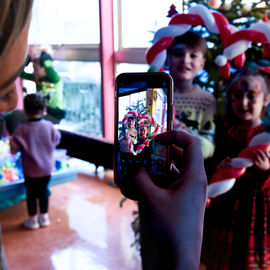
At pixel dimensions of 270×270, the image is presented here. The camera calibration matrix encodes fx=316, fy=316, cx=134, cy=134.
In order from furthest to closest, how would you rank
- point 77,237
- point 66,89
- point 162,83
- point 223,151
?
1. point 77,237
2. point 223,151
3. point 66,89
4. point 162,83

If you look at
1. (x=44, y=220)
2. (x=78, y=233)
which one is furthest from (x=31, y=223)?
(x=78, y=233)

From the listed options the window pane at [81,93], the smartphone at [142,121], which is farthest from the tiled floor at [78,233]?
the smartphone at [142,121]

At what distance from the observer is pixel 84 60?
1.82ft

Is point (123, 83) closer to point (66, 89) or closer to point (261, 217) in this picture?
point (66, 89)

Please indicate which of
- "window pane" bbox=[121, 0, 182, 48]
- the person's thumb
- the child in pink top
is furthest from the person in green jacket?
the child in pink top

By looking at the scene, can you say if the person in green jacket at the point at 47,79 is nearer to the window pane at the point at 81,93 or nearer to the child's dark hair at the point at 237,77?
the window pane at the point at 81,93

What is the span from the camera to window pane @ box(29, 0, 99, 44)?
36 cm

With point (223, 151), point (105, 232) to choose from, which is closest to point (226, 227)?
point (223, 151)

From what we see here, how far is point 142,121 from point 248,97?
703 millimetres

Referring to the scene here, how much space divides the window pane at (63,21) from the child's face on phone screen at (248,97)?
0.56 metres

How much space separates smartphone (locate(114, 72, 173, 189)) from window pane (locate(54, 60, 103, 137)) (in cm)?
23

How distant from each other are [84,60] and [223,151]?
526 mm

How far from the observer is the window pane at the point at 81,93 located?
528 mm

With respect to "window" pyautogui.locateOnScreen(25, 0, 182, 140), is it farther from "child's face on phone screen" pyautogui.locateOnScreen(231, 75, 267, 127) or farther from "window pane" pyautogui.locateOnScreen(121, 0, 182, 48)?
"child's face on phone screen" pyautogui.locateOnScreen(231, 75, 267, 127)
